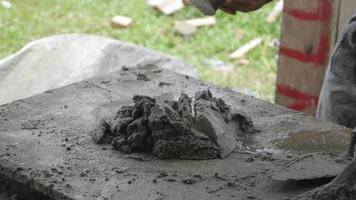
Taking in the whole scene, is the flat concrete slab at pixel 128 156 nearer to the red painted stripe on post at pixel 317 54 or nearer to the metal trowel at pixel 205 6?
the metal trowel at pixel 205 6

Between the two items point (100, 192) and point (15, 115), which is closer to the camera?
point (100, 192)

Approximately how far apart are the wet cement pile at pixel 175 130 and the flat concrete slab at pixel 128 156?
0.04m

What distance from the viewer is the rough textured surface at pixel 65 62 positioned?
12.2ft

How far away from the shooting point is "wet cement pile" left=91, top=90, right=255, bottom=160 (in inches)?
89.0

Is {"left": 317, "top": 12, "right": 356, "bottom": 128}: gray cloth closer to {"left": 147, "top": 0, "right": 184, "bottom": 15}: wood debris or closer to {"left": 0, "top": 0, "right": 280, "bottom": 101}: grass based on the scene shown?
{"left": 0, "top": 0, "right": 280, "bottom": 101}: grass

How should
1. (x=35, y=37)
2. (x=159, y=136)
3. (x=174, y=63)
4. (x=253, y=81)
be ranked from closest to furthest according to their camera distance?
1. (x=159, y=136)
2. (x=174, y=63)
3. (x=253, y=81)
4. (x=35, y=37)

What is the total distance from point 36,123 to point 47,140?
0.54 ft

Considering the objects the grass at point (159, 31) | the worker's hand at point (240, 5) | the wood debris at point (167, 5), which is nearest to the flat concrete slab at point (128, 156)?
the worker's hand at point (240, 5)

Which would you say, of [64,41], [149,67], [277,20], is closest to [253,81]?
[277,20]

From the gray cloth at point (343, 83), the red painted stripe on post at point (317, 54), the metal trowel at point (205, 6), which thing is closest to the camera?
the metal trowel at point (205, 6)

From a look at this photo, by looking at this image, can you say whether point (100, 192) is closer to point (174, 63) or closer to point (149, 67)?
point (149, 67)

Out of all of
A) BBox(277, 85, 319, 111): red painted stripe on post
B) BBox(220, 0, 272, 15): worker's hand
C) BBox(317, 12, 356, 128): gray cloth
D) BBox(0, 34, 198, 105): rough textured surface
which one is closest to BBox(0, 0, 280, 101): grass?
BBox(277, 85, 319, 111): red painted stripe on post

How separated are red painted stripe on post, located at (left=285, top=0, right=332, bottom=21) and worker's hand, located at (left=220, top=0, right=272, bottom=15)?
1.62 m

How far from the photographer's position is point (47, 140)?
7.79ft
